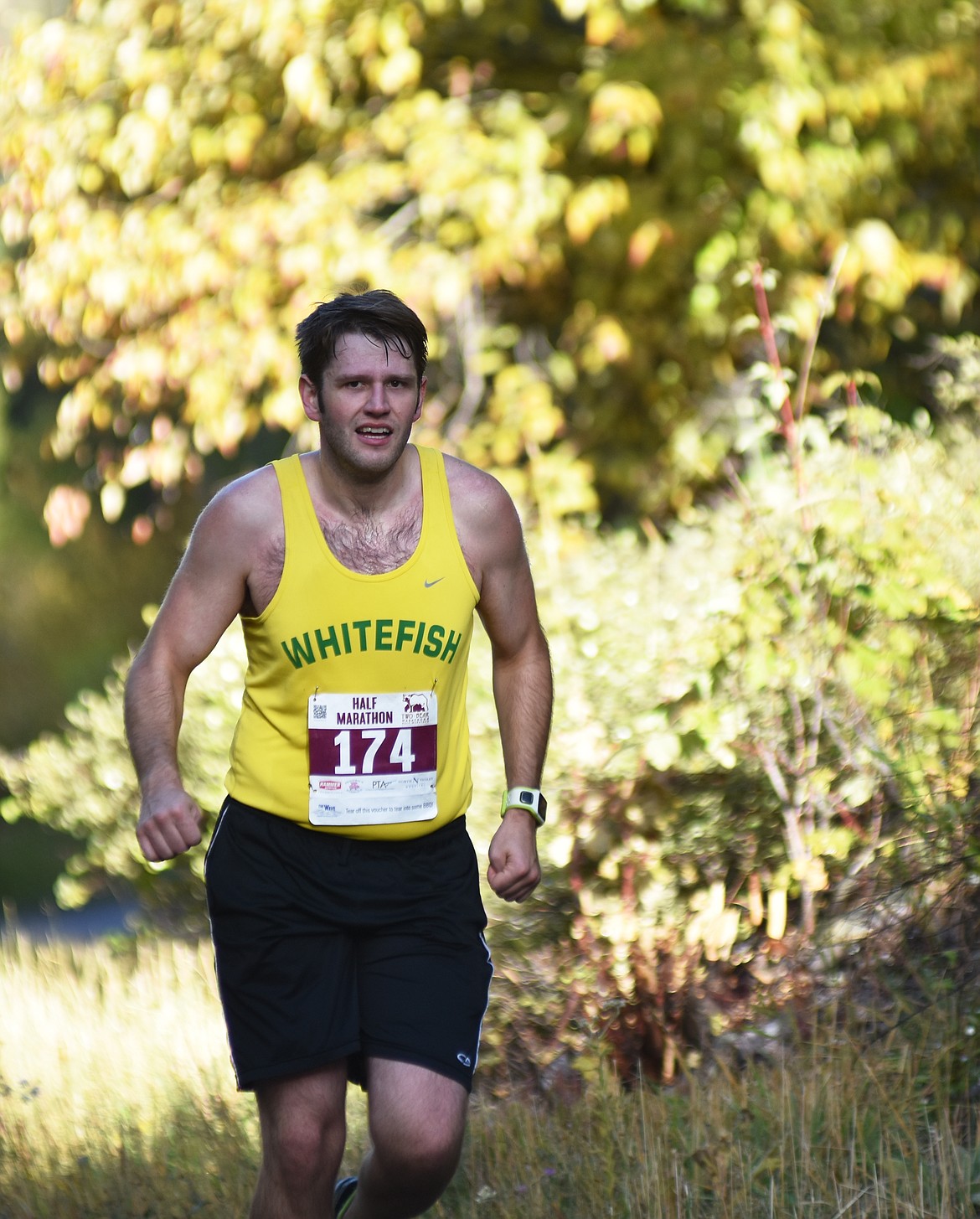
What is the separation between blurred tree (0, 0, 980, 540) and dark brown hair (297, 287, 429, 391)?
110 inches

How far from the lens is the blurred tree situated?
19.5ft

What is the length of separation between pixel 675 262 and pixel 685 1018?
10.4 ft

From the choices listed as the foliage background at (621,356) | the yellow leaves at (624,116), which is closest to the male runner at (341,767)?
the foliage background at (621,356)

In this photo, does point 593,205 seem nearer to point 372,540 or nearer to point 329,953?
point 372,540

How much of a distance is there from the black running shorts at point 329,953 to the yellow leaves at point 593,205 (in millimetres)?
3535

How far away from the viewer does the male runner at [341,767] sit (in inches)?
113

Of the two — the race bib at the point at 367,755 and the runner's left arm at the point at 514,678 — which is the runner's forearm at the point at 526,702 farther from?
the race bib at the point at 367,755

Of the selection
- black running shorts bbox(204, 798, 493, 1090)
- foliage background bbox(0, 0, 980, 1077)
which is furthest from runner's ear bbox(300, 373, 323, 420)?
foliage background bbox(0, 0, 980, 1077)

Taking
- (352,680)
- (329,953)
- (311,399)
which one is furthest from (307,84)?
(329,953)

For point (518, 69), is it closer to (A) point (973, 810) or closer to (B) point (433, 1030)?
(A) point (973, 810)

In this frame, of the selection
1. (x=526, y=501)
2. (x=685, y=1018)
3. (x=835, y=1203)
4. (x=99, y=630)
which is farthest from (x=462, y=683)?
(x=99, y=630)

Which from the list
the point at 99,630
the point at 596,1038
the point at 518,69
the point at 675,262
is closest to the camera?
the point at 596,1038

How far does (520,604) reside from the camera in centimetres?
317

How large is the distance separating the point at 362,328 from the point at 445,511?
0.38 metres
